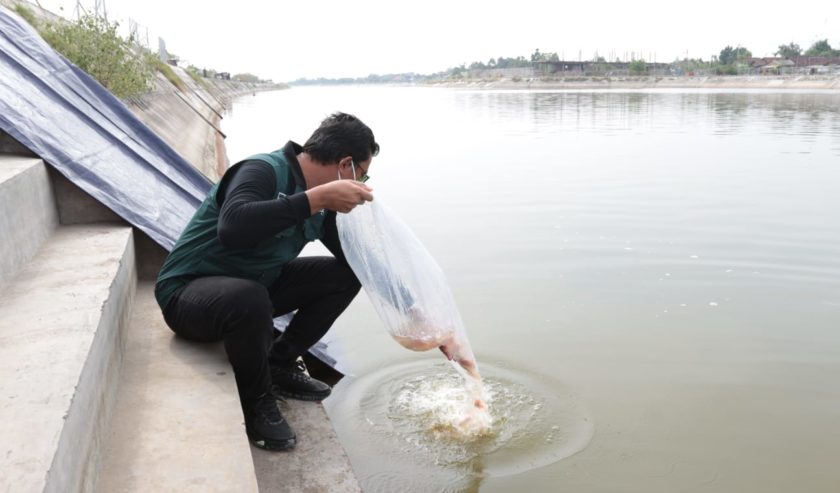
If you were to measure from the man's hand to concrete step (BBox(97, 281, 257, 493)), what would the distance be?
0.75 metres

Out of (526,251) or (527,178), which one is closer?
(526,251)

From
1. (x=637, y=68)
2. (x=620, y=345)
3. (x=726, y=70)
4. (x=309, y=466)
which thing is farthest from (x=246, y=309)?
(x=637, y=68)

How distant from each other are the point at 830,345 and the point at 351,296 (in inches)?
127

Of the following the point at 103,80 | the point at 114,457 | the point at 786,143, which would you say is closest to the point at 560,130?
the point at 786,143

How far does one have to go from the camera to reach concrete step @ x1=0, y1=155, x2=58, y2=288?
2803mm

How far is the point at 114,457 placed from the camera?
2219mm

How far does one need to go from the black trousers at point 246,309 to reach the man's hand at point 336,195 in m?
0.40

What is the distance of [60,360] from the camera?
6.90 feet

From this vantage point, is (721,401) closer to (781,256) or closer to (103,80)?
(781,256)

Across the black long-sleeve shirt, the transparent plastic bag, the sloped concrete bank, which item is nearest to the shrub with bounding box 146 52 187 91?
the sloped concrete bank

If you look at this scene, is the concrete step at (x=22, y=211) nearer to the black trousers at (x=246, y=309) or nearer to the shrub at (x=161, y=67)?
the black trousers at (x=246, y=309)

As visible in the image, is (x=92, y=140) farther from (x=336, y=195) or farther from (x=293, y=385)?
(x=336, y=195)

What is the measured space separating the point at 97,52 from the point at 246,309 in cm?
915

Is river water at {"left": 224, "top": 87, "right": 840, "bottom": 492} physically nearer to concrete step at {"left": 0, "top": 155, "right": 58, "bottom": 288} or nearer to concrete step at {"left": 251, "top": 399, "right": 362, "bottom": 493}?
concrete step at {"left": 251, "top": 399, "right": 362, "bottom": 493}
